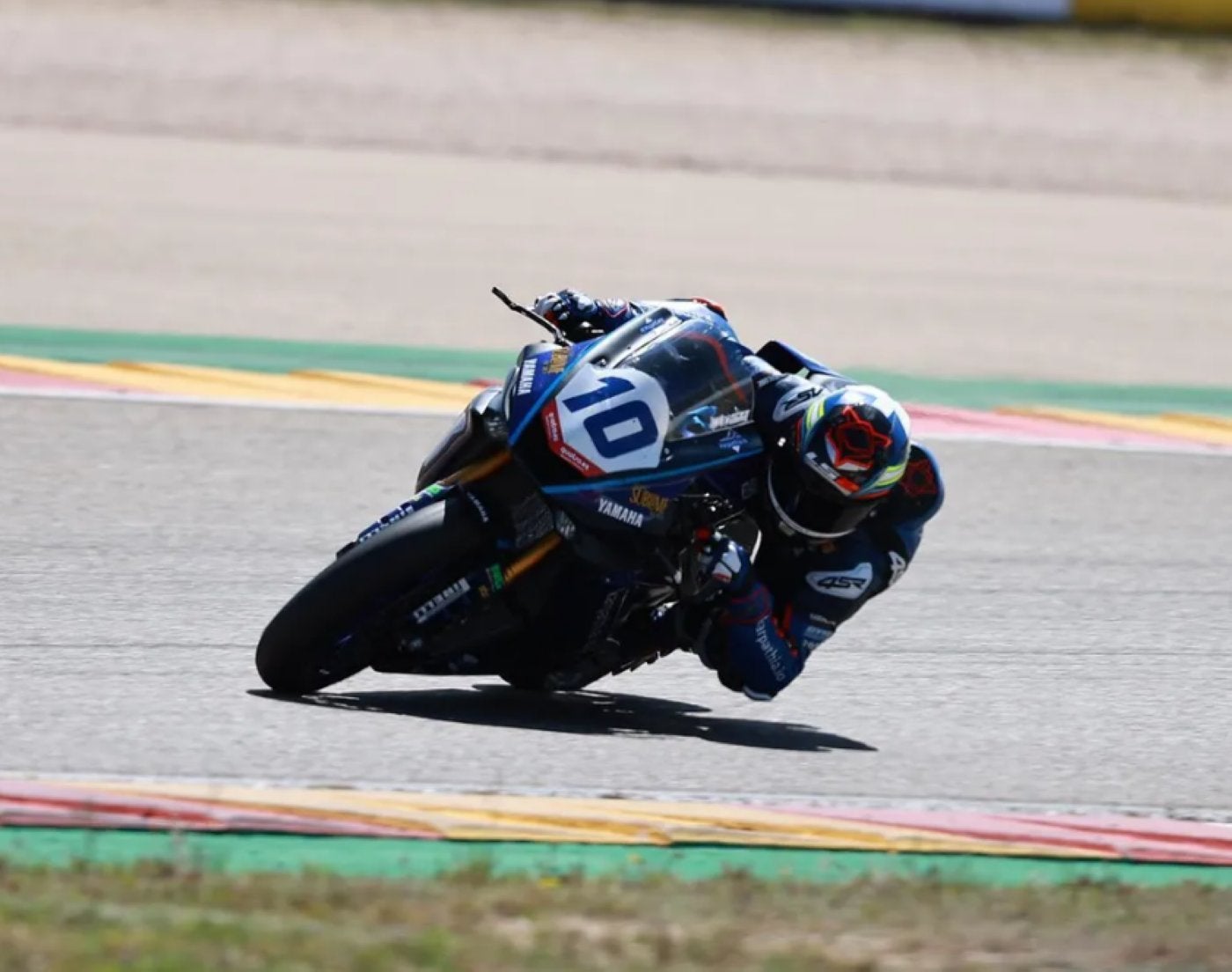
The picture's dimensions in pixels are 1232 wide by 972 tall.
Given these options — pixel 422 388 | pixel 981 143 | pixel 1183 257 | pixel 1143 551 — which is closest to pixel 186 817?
pixel 1143 551

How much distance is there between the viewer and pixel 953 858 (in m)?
5.59

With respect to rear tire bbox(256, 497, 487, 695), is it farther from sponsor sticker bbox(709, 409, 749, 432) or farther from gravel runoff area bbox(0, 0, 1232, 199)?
gravel runoff area bbox(0, 0, 1232, 199)

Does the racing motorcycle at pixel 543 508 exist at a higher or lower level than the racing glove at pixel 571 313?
lower

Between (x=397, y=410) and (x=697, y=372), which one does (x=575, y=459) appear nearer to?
(x=697, y=372)

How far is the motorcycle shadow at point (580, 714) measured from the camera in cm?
645

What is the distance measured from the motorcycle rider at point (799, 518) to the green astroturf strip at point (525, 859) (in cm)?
99

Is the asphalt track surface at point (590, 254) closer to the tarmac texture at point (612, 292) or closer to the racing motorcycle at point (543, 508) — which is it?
the tarmac texture at point (612, 292)

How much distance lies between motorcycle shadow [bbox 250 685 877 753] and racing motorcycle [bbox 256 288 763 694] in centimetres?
15

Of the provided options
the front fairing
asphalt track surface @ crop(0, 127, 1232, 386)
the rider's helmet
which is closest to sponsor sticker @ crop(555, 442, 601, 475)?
the front fairing

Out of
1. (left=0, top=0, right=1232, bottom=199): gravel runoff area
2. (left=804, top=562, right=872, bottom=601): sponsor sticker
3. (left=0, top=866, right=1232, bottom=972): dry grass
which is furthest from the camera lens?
(left=0, top=0, right=1232, bottom=199): gravel runoff area

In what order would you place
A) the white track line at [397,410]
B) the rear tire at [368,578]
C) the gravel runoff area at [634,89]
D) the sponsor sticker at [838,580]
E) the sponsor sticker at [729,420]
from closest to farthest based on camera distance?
the rear tire at [368,578], the sponsor sticker at [729,420], the sponsor sticker at [838,580], the white track line at [397,410], the gravel runoff area at [634,89]

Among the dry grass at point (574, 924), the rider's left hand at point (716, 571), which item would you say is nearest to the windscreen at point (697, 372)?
A: the rider's left hand at point (716, 571)

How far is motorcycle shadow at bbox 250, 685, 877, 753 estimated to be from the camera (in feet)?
21.1

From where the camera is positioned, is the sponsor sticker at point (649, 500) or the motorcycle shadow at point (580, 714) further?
the motorcycle shadow at point (580, 714)
